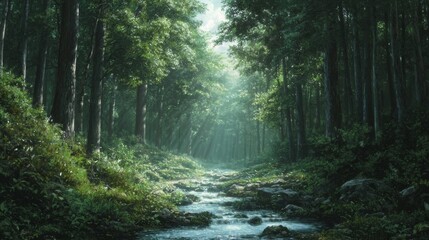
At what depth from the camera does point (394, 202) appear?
10562mm

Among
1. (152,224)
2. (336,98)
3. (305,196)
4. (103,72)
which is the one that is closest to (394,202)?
(305,196)

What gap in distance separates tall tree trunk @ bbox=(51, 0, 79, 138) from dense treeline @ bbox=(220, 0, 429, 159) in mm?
10228

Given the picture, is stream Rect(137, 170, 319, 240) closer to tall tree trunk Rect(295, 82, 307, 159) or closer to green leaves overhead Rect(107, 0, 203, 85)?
green leaves overhead Rect(107, 0, 203, 85)

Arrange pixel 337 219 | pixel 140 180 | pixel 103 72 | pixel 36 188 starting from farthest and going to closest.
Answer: pixel 103 72 < pixel 140 180 < pixel 337 219 < pixel 36 188

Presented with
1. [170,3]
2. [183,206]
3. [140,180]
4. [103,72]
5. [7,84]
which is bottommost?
[183,206]

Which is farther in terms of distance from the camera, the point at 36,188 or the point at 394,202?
the point at 394,202

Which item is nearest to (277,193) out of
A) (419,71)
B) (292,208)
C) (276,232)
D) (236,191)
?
(292,208)

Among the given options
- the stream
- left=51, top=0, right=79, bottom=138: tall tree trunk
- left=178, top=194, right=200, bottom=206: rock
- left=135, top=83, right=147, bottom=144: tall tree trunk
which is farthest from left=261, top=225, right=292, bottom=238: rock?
left=135, top=83, right=147, bottom=144: tall tree trunk

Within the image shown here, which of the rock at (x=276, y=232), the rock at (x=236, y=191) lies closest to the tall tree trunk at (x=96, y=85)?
the rock at (x=236, y=191)

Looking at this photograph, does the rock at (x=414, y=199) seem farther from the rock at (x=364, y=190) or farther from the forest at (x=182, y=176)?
the rock at (x=364, y=190)

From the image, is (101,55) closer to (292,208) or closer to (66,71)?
(66,71)

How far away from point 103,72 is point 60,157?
9.47m

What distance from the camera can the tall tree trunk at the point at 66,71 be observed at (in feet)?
45.5

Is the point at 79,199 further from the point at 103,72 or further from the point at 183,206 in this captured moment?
the point at 103,72
